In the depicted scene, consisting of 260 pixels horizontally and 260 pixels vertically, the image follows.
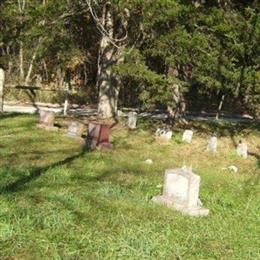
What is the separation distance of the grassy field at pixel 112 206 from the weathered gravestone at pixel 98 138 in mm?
302

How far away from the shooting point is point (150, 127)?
60.0 feet

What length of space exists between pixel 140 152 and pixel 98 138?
3.82 feet

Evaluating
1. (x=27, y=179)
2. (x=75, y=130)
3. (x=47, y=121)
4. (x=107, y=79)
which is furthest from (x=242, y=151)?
(x=27, y=179)

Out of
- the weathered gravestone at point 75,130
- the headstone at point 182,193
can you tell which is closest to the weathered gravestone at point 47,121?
the weathered gravestone at point 75,130

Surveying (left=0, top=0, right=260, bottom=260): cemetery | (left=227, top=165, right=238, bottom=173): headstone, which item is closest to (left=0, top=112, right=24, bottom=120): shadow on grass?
(left=0, top=0, right=260, bottom=260): cemetery

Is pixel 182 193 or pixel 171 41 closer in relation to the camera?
pixel 182 193

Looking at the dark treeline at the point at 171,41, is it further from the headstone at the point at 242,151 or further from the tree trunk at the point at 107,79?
the headstone at the point at 242,151

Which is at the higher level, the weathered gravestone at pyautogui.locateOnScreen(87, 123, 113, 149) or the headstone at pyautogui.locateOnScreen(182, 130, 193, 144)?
the weathered gravestone at pyautogui.locateOnScreen(87, 123, 113, 149)

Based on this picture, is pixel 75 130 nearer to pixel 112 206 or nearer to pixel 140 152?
pixel 140 152

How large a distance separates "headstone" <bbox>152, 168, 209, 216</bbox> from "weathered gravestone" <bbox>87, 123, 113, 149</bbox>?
15.4 feet

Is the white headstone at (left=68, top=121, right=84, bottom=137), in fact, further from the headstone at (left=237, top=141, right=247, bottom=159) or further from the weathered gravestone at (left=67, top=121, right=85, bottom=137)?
the headstone at (left=237, top=141, right=247, bottom=159)

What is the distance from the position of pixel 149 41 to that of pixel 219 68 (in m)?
2.47

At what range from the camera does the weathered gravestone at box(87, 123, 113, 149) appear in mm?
13469

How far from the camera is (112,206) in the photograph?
8.33m
